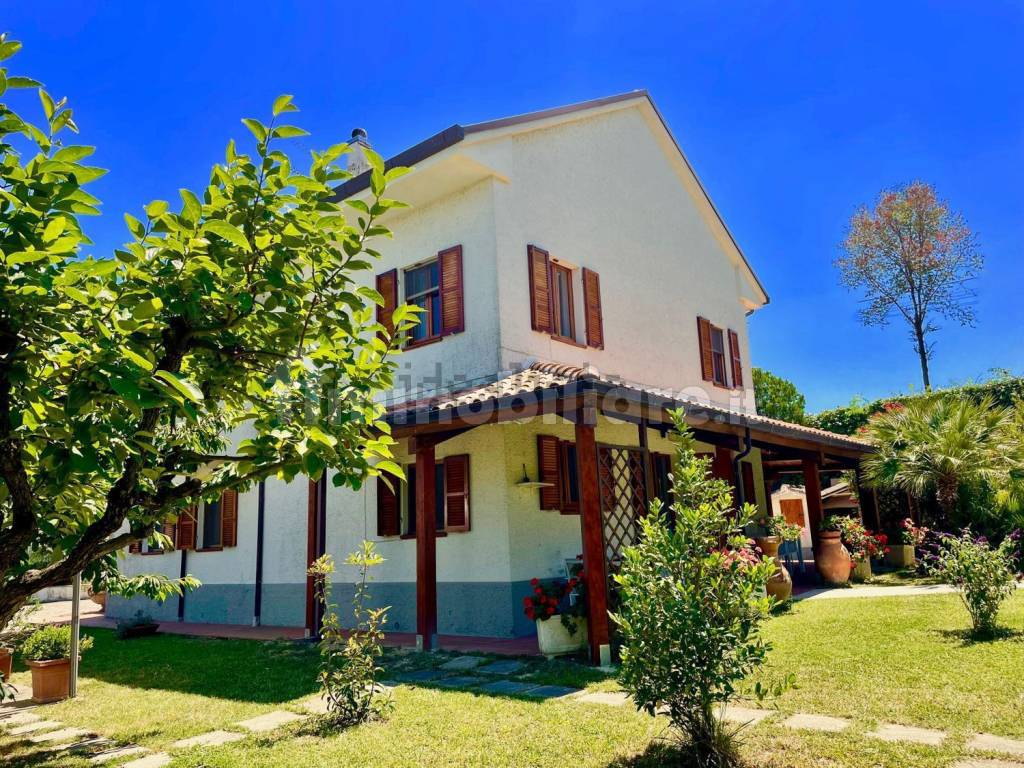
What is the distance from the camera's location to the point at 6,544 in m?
2.88

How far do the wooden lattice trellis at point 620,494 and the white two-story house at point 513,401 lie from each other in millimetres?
48

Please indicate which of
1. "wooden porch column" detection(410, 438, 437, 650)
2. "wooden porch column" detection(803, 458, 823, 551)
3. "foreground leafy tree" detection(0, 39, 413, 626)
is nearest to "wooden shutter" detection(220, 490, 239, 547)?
"wooden porch column" detection(410, 438, 437, 650)

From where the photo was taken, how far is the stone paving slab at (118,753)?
16.4ft

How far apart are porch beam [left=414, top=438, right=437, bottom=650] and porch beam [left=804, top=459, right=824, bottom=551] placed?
25.0 ft

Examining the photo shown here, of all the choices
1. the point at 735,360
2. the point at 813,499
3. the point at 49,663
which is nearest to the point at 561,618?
the point at 49,663

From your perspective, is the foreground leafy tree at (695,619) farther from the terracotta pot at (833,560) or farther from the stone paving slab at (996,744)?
the terracotta pot at (833,560)

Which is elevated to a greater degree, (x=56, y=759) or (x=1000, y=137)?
(x=1000, y=137)

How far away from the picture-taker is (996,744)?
401cm

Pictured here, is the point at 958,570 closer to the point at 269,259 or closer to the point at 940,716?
the point at 940,716

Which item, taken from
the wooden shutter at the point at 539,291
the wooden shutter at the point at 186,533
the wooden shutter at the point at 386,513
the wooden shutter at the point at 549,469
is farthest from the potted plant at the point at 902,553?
the wooden shutter at the point at 186,533

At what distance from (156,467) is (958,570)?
750 cm

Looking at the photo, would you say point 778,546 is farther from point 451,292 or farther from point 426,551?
point 451,292

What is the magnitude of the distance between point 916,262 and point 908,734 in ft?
102

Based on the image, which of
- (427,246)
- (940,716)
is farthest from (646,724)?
(427,246)
